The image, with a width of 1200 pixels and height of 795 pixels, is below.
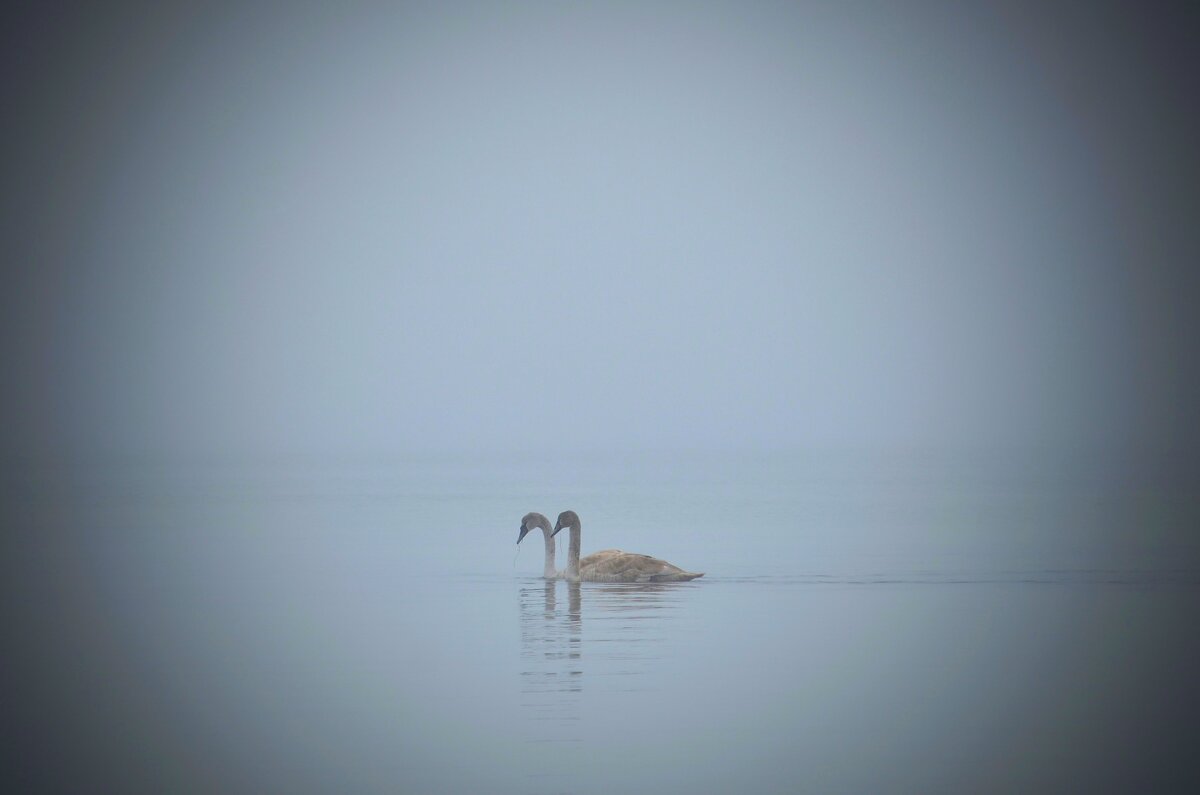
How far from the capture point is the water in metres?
11.9

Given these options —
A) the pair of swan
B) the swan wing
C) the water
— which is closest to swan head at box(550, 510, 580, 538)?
the pair of swan

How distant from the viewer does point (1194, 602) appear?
1828 cm

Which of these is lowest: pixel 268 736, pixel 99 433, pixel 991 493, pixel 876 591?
pixel 268 736

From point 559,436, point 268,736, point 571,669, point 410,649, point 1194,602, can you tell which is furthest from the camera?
point 559,436

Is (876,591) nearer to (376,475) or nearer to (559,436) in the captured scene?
(376,475)

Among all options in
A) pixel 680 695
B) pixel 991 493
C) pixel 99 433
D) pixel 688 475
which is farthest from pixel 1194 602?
pixel 99 433

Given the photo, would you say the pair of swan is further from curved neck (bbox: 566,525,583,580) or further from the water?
the water

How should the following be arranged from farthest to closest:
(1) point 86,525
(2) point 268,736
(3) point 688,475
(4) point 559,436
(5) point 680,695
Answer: (4) point 559,436, (3) point 688,475, (1) point 86,525, (5) point 680,695, (2) point 268,736

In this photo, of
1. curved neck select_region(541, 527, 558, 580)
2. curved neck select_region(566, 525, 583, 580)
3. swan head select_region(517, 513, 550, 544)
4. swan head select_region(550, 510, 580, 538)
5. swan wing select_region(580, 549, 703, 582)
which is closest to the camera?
swan wing select_region(580, 549, 703, 582)

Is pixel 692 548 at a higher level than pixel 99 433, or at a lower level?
lower

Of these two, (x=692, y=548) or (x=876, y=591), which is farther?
(x=692, y=548)

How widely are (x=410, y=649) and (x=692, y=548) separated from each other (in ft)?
38.2

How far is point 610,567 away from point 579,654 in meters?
6.46

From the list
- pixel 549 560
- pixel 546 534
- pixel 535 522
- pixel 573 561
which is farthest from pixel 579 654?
pixel 535 522
